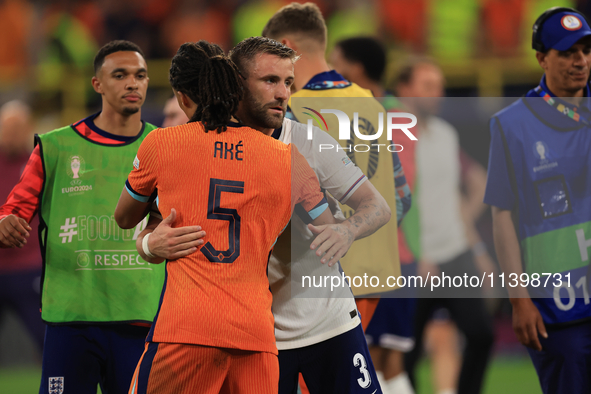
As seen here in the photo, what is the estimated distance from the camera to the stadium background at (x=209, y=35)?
10.7 meters

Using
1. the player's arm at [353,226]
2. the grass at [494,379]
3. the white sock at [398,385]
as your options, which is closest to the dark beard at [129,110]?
the player's arm at [353,226]

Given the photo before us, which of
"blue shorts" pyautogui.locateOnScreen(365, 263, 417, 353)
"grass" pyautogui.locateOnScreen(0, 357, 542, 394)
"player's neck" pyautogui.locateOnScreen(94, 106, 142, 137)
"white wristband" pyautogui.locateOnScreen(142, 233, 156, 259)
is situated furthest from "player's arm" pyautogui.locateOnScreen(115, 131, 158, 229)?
"grass" pyautogui.locateOnScreen(0, 357, 542, 394)

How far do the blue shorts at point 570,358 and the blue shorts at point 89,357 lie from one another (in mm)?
2180

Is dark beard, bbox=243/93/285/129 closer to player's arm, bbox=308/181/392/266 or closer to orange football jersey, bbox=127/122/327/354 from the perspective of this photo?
orange football jersey, bbox=127/122/327/354

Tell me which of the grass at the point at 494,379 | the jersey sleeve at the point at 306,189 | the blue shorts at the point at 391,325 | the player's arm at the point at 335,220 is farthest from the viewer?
the grass at the point at 494,379

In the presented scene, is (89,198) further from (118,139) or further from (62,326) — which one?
(62,326)

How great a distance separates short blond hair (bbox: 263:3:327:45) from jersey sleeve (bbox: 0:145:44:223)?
1595mm

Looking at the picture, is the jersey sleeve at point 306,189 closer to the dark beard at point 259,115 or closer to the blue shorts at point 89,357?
the dark beard at point 259,115

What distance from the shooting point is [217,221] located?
99.0 inches

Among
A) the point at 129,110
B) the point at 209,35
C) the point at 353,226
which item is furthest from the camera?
the point at 209,35

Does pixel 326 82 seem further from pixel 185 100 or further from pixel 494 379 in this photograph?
pixel 494 379

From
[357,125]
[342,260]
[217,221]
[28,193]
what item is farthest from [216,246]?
[28,193]

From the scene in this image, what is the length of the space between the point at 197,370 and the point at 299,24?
2.46 m

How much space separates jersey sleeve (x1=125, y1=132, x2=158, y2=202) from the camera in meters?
2.55
